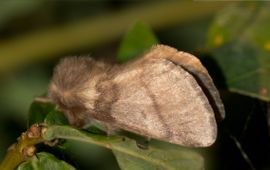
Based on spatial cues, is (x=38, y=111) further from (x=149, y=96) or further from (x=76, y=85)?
(x=149, y=96)

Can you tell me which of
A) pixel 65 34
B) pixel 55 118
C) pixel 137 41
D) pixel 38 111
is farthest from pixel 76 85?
pixel 65 34

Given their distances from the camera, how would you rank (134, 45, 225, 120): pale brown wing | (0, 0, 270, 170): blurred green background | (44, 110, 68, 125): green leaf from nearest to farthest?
(44, 110, 68, 125): green leaf → (134, 45, 225, 120): pale brown wing → (0, 0, 270, 170): blurred green background

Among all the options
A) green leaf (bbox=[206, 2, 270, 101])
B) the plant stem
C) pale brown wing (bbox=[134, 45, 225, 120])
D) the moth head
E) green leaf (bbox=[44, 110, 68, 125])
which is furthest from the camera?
green leaf (bbox=[206, 2, 270, 101])

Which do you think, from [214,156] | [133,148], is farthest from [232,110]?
[133,148]

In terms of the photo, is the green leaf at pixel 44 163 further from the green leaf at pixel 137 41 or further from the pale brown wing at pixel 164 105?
the green leaf at pixel 137 41

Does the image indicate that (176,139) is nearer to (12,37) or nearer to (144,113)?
(144,113)

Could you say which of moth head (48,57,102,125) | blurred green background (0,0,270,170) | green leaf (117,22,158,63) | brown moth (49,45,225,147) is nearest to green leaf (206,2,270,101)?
blurred green background (0,0,270,170)

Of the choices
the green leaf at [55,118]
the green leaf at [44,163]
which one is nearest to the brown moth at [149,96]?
the green leaf at [55,118]

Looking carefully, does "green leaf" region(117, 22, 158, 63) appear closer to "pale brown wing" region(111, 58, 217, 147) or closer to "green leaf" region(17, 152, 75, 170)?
"pale brown wing" region(111, 58, 217, 147)
